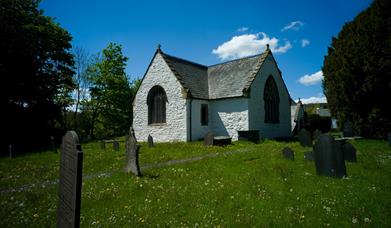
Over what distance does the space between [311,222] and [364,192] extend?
105 inches

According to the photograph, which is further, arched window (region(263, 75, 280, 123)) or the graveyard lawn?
arched window (region(263, 75, 280, 123))

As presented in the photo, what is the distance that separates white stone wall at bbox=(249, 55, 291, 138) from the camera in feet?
72.8

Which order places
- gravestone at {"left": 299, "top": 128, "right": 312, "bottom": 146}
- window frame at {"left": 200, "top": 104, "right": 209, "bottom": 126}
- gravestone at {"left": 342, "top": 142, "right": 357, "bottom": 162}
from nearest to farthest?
1. gravestone at {"left": 342, "top": 142, "right": 357, "bottom": 162}
2. gravestone at {"left": 299, "top": 128, "right": 312, "bottom": 146}
3. window frame at {"left": 200, "top": 104, "right": 209, "bottom": 126}

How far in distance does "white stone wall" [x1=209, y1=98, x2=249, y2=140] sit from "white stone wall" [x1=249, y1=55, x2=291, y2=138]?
65cm

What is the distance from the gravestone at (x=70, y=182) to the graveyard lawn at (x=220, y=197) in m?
1.37

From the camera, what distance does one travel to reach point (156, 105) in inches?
950

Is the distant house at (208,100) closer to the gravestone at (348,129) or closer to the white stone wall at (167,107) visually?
the white stone wall at (167,107)

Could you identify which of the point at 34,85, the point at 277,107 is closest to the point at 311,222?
the point at 277,107

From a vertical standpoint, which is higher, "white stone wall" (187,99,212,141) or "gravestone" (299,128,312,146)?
"white stone wall" (187,99,212,141)

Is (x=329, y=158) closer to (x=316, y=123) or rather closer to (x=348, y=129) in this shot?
(x=348, y=129)

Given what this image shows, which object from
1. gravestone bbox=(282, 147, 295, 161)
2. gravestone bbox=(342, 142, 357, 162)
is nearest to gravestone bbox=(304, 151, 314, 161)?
gravestone bbox=(282, 147, 295, 161)

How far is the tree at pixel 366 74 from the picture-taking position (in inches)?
758

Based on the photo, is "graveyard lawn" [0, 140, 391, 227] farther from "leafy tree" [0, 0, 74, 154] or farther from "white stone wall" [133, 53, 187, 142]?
"leafy tree" [0, 0, 74, 154]

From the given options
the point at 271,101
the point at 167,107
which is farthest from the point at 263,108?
the point at 167,107
